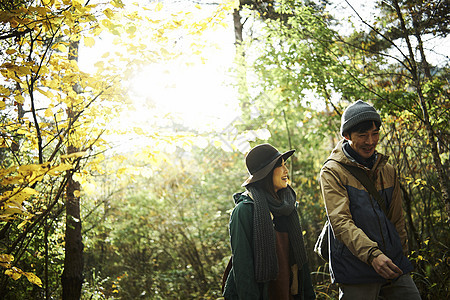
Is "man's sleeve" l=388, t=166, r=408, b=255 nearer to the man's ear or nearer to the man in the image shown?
the man

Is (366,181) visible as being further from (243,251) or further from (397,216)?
(243,251)

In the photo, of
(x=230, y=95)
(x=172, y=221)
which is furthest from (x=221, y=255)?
(x=230, y=95)

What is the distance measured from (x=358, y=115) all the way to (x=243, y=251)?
119cm

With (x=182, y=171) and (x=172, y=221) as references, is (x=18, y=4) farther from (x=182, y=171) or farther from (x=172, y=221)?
(x=182, y=171)

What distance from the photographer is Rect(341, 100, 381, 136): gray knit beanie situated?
2305mm

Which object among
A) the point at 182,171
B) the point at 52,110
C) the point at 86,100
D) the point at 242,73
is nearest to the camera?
the point at 52,110

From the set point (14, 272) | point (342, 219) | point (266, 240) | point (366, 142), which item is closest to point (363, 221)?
point (342, 219)

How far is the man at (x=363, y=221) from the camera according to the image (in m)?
2.05

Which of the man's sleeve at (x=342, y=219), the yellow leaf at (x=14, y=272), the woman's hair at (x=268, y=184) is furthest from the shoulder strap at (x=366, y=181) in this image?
the yellow leaf at (x=14, y=272)

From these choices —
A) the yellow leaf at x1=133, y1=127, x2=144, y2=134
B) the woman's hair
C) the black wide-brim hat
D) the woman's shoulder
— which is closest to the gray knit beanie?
the black wide-brim hat

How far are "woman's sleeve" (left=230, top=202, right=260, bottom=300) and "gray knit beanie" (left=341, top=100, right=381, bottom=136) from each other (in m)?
0.88

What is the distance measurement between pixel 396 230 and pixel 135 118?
2.65 meters

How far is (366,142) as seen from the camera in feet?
7.61

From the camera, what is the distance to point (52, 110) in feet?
9.78
